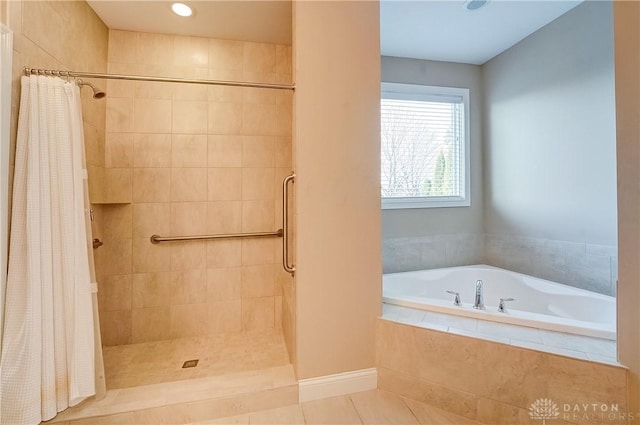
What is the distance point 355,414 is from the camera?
138cm

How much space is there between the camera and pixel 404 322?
4.93 feet

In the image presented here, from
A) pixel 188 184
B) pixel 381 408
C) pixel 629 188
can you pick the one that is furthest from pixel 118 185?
pixel 629 188

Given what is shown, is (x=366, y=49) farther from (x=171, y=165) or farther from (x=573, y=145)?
(x=573, y=145)

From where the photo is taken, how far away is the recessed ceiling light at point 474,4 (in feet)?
6.29

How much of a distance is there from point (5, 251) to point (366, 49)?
203 cm

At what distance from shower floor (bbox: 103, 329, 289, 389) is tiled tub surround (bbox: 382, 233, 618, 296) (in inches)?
50.1

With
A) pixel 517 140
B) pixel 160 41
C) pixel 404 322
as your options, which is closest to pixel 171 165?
pixel 160 41

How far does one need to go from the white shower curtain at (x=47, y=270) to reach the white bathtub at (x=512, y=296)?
1.69m

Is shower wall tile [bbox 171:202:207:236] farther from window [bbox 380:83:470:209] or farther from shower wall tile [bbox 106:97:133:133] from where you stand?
window [bbox 380:83:470:209]

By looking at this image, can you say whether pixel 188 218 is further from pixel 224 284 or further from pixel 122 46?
pixel 122 46

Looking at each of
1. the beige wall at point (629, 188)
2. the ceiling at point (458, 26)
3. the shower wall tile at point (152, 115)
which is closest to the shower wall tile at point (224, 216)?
the shower wall tile at point (152, 115)

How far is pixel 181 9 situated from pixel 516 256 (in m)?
3.36

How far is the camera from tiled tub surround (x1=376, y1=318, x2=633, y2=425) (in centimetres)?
114

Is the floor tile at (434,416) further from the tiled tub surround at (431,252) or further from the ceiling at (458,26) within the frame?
the ceiling at (458,26)
